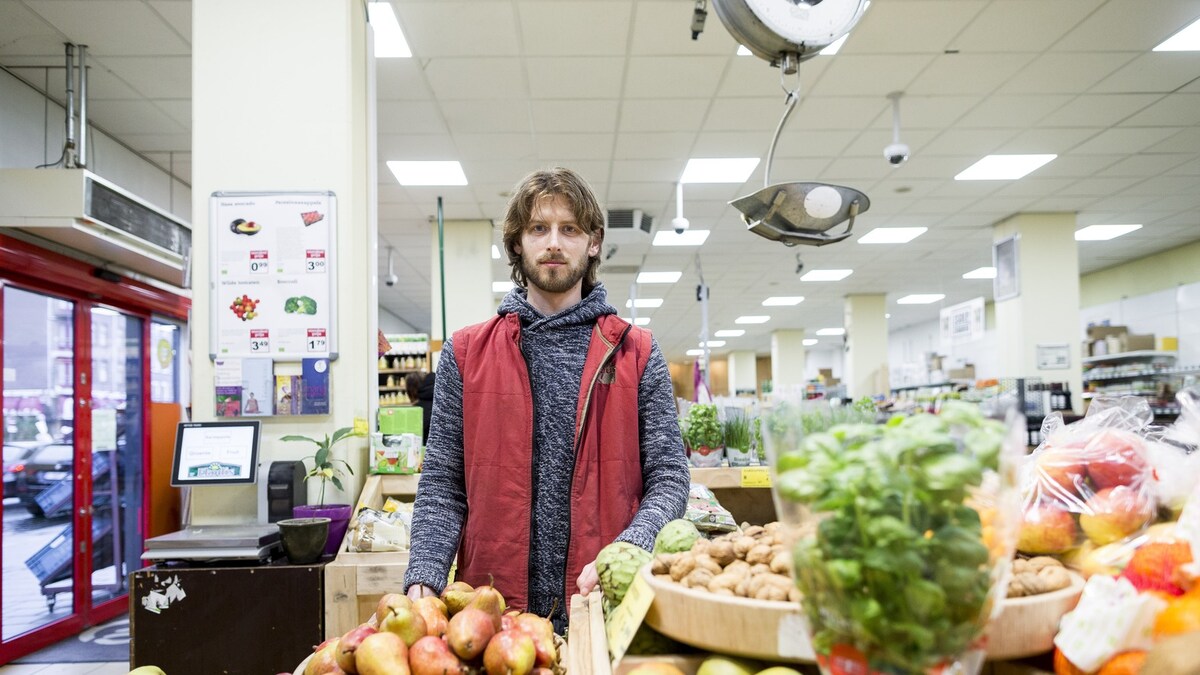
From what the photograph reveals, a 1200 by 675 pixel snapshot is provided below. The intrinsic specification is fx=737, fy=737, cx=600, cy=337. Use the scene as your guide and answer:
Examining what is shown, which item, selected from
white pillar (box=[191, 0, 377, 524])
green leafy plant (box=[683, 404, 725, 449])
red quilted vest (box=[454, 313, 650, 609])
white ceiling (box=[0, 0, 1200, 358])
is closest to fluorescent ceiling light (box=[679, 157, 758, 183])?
white ceiling (box=[0, 0, 1200, 358])

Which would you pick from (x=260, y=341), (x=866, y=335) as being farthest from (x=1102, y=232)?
(x=260, y=341)

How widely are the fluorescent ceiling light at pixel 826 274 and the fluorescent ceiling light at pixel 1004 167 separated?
455 centimetres

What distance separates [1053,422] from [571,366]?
0.99 metres

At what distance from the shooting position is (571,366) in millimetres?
1692

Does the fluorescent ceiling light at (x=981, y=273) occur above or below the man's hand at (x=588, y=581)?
above

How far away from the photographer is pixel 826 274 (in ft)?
38.7

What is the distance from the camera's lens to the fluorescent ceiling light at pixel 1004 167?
6.46 m

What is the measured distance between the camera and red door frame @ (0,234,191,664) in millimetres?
4242

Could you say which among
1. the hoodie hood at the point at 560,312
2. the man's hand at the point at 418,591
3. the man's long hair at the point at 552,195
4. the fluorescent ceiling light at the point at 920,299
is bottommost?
the man's hand at the point at 418,591

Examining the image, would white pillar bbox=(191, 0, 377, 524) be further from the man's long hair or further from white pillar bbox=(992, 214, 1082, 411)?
white pillar bbox=(992, 214, 1082, 411)

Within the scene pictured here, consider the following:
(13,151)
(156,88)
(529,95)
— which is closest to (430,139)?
(529,95)

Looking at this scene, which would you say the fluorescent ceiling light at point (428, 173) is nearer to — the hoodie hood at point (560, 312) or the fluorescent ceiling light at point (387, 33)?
the fluorescent ceiling light at point (387, 33)

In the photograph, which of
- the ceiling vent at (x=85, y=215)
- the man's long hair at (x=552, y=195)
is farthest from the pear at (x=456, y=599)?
the ceiling vent at (x=85, y=215)

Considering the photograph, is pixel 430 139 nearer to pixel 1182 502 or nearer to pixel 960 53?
pixel 960 53
